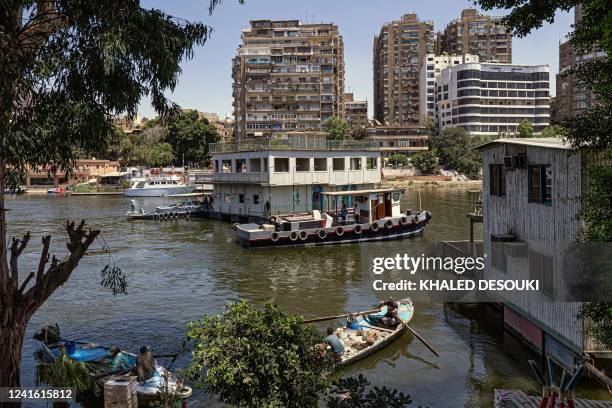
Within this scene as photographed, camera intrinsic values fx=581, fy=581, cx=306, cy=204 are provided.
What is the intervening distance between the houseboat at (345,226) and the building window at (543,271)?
19720mm

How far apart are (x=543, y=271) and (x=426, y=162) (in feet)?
291

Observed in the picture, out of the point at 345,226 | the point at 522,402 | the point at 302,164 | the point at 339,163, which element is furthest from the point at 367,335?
the point at 339,163

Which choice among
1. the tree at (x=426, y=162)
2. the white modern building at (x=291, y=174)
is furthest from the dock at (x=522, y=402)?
the tree at (x=426, y=162)

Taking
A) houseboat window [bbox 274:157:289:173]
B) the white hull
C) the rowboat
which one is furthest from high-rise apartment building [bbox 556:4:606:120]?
the rowboat

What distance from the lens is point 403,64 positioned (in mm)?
143375

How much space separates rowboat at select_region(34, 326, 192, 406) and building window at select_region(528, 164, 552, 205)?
942 centimetres

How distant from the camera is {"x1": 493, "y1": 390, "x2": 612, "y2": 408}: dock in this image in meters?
10.2

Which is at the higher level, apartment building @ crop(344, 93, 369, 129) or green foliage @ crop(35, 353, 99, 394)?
apartment building @ crop(344, 93, 369, 129)

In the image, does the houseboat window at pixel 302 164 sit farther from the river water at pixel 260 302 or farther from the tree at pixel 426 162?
the tree at pixel 426 162

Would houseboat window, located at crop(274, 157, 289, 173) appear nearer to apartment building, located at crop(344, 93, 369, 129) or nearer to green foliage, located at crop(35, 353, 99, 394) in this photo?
green foliage, located at crop(35, 353, 99, 394)

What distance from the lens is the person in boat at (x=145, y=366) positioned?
42.0 ft

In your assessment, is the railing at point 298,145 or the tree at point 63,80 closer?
the tree at point 63,80
